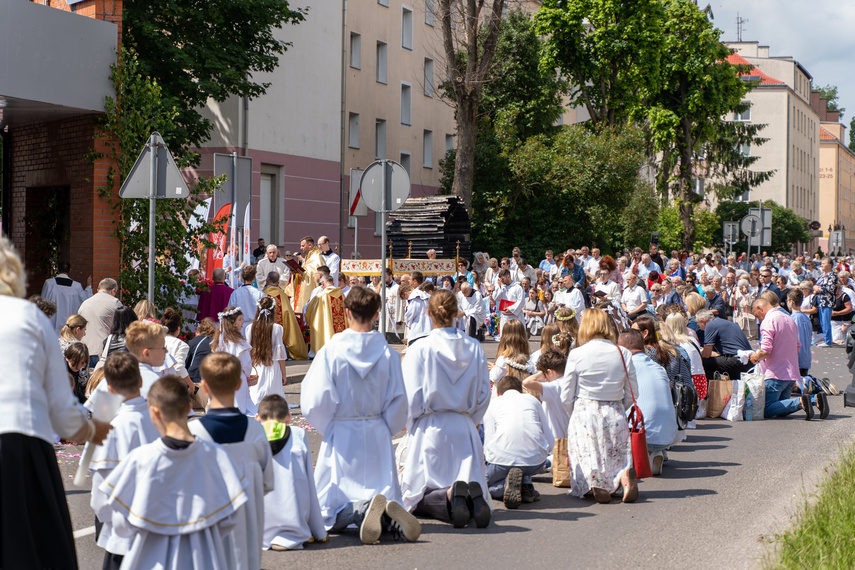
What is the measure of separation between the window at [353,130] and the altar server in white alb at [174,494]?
35.1m

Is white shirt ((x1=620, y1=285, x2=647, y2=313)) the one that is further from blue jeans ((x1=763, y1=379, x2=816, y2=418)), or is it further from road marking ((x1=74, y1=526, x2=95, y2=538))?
road marking ((x1=74, y1=526, x2=95, y2=538))

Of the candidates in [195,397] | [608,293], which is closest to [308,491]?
[195,397]

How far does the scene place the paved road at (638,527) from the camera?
6.55 metres

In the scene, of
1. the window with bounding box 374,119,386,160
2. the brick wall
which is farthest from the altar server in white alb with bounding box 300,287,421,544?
the window with bounding box 374,119,386,160

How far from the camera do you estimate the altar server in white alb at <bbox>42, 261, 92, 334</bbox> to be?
48.3 feet

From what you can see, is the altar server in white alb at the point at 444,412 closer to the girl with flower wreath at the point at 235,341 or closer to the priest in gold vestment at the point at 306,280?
the girl with flower wreath at the point at 235,341

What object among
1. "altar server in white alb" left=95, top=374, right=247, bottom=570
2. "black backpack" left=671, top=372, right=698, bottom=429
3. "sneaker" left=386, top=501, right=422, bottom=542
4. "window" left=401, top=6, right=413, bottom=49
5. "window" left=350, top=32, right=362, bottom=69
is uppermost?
"window" left=401, top=6, right=413, bottom=49

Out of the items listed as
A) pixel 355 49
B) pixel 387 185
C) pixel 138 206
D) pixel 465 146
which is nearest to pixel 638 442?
pixel 387 185

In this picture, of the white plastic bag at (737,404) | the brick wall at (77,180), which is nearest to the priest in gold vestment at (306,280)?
the brick wall at (77,180)

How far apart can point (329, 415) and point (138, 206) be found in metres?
9.62

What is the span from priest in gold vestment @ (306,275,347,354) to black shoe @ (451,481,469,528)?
38.7ft

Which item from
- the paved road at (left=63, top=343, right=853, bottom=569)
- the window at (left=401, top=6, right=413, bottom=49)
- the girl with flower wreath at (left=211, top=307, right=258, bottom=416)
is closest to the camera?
the paved road at (left=63, top=343, right=853, bottom=569)

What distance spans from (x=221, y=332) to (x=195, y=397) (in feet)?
3.36

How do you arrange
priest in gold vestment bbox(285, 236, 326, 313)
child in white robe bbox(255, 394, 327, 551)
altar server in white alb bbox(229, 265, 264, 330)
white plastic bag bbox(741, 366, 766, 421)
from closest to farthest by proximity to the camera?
child in white robe bbox(255, 394, 327, 551), white plastic bag bbox(741, 366, 766, 421), altar server in white alb bbox(229, 265, 264, 330), priest in gold vestment bbox(285, 236, 326, 313)
